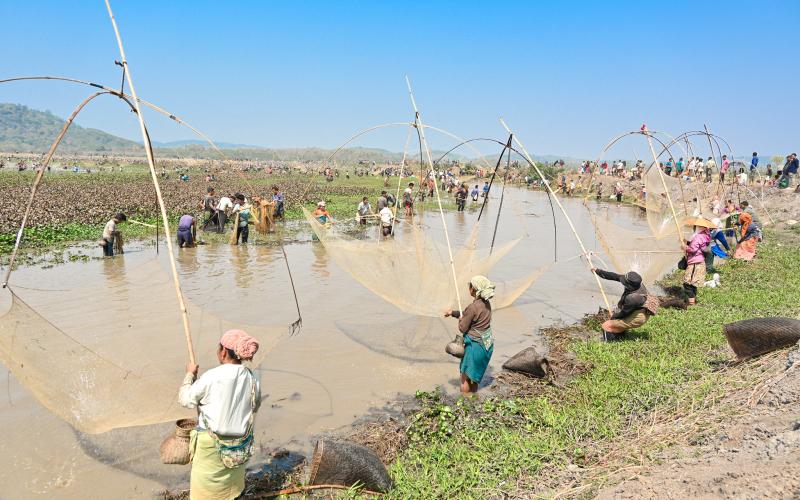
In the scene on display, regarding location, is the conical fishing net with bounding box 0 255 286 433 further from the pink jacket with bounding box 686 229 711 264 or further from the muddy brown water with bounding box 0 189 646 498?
Result: the pink jacket with bounding box 686 229 711 264

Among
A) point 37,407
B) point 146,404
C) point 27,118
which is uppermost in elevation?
point 27,118

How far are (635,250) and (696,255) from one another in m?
0.80

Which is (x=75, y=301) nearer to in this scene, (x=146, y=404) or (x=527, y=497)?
(x=146, y=404)

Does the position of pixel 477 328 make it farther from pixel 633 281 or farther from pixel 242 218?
pixel 242 218

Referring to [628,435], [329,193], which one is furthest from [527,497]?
[329,193]

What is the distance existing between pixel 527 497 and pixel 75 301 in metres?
6.69

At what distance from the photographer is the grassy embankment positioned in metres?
3.17

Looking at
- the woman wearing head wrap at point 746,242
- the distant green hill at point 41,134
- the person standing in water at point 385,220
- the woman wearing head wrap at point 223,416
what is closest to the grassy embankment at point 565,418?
the woman wearing head wrap at point 223,416

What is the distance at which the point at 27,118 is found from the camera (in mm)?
174125

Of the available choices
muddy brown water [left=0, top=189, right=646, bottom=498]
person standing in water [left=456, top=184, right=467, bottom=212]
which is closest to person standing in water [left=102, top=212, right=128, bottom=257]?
muddy brown water [left=0, top=189, right=646, bottom=498]

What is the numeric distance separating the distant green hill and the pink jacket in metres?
164

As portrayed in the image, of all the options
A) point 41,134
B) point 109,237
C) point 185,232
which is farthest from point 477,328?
point 41,134

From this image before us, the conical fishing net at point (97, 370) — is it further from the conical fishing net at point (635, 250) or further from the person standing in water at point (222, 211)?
the person standing in water at point (222, 211)

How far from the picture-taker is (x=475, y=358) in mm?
4430
